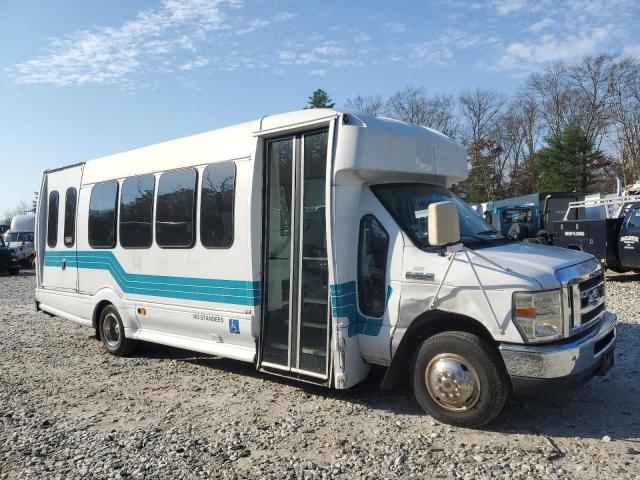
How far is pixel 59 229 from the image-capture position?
350 inches

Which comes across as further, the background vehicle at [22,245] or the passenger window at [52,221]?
the background vehicle at [22,245]

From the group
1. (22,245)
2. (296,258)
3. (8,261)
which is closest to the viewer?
(296,258)

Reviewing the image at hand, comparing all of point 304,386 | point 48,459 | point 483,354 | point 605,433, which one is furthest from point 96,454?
point 605,433

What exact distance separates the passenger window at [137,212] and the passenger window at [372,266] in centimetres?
324

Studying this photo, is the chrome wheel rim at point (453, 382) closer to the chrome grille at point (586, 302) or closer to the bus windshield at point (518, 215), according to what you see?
the chrome grille at point (586, 302)

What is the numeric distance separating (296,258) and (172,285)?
6.77 feet

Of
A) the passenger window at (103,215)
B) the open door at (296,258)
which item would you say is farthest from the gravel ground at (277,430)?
the passenger window at (103,215)

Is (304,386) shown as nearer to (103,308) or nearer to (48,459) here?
(48,459)

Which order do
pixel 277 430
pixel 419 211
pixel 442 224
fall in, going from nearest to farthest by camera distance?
pixel 442 224 < pixel 277 430 < pixel 419 211

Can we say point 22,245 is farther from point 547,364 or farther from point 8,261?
point 547,364

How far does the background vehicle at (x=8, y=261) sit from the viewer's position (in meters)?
24.2

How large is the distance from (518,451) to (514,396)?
59 cm

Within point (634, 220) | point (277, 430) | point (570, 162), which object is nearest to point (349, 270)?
point (277, 430)

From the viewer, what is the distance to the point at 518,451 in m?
4.16
